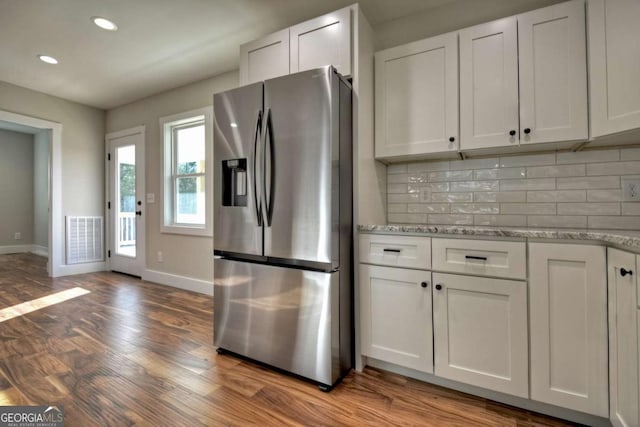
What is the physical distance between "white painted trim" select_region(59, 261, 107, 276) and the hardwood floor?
77.1 inches

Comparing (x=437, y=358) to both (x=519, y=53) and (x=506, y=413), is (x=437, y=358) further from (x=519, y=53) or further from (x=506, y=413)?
(x=519, y=53)

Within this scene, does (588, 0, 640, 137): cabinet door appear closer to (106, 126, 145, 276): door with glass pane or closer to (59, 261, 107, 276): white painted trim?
(106, 126, 145, 276): door with glass pane

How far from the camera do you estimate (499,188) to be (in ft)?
6.60

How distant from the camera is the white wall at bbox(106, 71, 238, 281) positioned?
11.4 feet

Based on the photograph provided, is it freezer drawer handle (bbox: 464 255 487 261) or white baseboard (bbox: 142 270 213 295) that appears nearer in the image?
freezer drawer handle (bbox: 464 255 487 261)

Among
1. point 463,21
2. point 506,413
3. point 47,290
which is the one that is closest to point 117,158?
point 47,290

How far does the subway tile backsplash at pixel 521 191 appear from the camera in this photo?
1731mm

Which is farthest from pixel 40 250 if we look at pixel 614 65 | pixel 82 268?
pixel 614 65

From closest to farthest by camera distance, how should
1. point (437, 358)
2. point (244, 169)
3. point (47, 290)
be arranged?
point (437, 358) < point (244, 169) < point (47, 290)

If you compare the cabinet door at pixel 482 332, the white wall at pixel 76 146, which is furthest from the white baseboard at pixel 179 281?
the cabinet door at pixel 482 332

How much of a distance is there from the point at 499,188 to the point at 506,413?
1.31 m

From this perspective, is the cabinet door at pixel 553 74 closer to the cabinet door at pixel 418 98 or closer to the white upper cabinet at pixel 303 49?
the cabinet door at pixel 418 98

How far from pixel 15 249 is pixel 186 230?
5.29m

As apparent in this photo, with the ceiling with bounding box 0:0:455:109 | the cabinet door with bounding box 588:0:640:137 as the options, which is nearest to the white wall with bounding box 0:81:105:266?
the ceiling with bounding box 0:0:455:109
